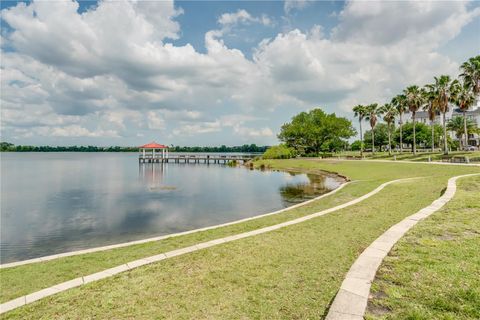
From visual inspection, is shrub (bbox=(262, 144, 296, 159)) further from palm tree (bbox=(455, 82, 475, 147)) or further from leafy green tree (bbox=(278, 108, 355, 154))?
palm tree (bbox=(455, 82, 475, 147))

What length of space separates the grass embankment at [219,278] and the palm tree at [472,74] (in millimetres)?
42536

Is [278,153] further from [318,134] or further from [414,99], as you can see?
[414,99]

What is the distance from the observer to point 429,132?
79312 mm

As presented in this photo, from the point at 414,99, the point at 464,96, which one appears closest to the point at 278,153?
the point at 414,99

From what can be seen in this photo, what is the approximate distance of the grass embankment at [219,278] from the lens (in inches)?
188

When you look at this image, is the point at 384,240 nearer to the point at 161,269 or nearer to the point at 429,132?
the point at 161,269

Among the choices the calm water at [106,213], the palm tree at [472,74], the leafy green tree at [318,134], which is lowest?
the calm water at [106,213]

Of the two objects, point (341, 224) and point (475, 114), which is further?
point (475, 114)

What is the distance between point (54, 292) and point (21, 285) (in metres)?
1.76

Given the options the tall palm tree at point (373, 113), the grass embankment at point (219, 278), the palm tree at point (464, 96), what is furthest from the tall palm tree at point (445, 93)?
the grass embankment at point (219, 278)

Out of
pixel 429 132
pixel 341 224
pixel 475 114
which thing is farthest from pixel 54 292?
pixel 475 114

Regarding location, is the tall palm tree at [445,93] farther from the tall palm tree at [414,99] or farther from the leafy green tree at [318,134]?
the leafy green tree at [318,134]

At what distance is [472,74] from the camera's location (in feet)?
134

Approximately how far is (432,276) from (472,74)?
48.5m
